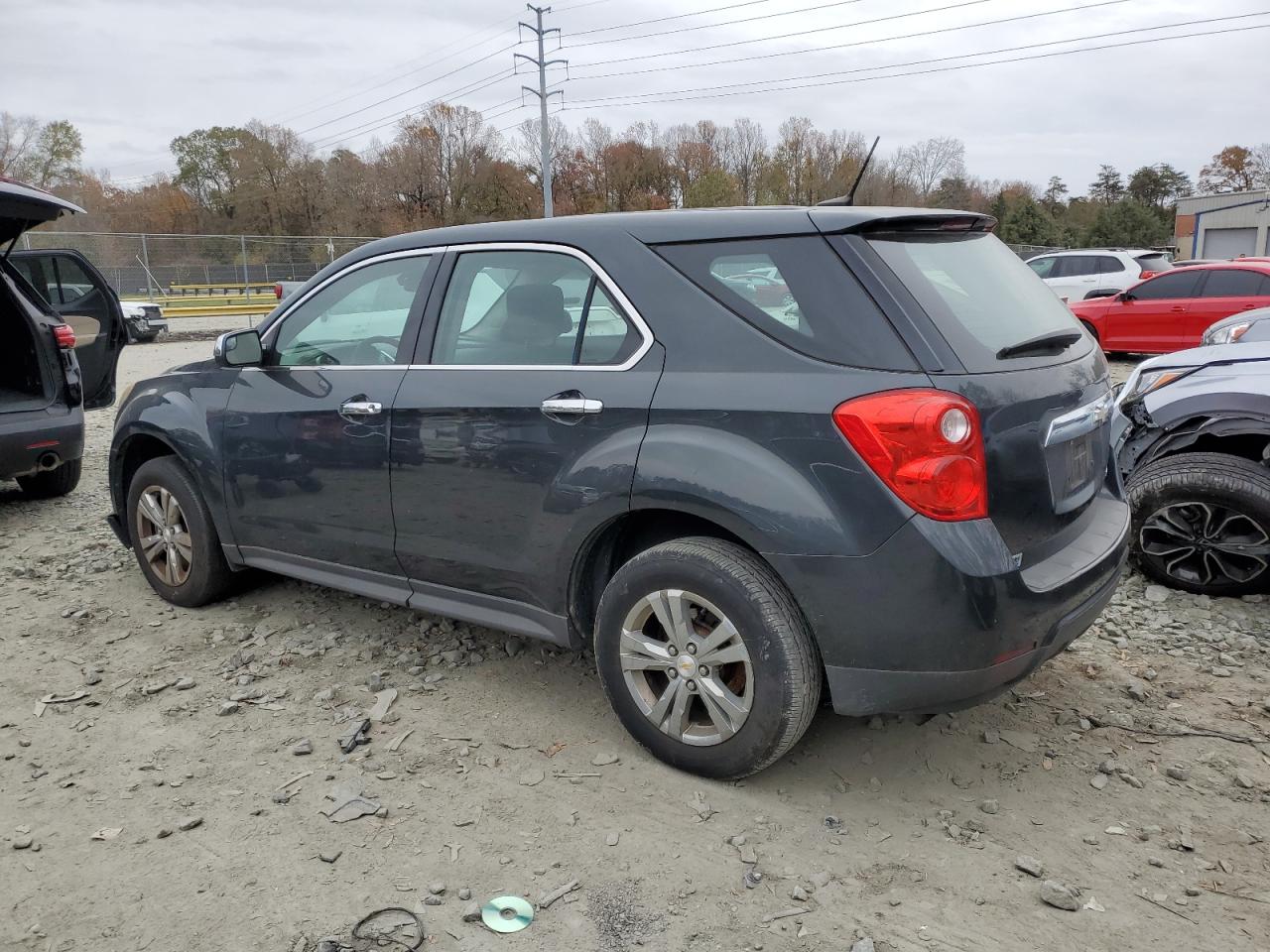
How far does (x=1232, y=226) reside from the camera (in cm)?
5194

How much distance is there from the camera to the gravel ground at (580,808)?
2.49 m

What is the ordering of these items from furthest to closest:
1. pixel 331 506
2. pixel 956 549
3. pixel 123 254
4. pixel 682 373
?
pixel 123 254, pixel 331 506, pixel 682 373, pixel 956 549

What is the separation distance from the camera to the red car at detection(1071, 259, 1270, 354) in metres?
12.9

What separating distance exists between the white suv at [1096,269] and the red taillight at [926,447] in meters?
16.5

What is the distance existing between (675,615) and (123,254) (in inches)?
1329

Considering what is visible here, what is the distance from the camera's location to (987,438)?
262 cm

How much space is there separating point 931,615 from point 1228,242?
197 feet

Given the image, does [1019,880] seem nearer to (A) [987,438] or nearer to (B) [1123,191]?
(A) [987,438]

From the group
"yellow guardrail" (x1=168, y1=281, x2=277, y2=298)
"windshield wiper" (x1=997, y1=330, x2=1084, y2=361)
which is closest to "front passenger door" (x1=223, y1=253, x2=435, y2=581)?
"windshield wiper" (x1=997, y1=330, x2=1084, y2=361)

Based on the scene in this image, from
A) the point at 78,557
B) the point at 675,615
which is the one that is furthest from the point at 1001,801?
the point at 78,557

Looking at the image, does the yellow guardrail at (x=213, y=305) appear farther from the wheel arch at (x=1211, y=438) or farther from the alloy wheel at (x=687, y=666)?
the alloy wheel at (x=687, y=666)

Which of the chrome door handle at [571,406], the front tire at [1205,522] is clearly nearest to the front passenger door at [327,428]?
the chrome door handle at [571,406]

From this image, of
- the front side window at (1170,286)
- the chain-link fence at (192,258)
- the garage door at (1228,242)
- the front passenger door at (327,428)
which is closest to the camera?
the front passenger door at (327,428)

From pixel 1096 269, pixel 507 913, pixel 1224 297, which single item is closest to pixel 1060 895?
pixel 507 913
